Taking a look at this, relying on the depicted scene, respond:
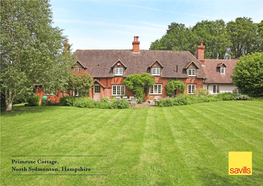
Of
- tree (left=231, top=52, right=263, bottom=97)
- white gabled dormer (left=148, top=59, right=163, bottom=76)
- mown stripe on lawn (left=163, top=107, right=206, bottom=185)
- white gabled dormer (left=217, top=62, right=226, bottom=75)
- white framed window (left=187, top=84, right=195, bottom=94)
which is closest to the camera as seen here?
mown stripe on lawn (left=163, top=107, right=206, bottom=185)

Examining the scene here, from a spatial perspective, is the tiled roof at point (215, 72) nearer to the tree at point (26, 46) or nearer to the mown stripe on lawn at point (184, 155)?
the mown stripe on lawn at point (184, 155)

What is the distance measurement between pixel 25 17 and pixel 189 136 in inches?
613

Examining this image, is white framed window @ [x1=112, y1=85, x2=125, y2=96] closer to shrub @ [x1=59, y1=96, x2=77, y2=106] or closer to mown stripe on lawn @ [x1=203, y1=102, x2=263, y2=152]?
shrub @ [x1=59, y1=96, x2=77, y2=106]

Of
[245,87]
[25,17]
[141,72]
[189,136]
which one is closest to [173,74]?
[141,72]

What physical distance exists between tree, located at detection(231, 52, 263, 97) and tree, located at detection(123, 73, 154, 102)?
11.9 m

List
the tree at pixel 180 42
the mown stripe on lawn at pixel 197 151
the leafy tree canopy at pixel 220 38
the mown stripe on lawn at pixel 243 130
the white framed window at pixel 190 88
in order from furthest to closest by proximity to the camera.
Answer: the leafy tree canopy at pixel 220 38 < the tree at pixel 180 42 < the white framed window at pixel 190 88 < the mown stripe on lawn at pixel 243 130 < the mown stripe on lawn at pixel 197 151

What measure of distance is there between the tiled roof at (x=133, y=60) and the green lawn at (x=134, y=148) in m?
14.7

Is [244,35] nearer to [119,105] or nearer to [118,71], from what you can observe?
[118,71]

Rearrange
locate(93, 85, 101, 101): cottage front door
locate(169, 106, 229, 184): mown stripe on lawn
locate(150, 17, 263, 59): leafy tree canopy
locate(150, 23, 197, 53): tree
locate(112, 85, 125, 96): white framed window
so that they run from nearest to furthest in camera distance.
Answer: locate(169, 106, 229, 184): mown stripe on lawn, locate(93, 85, 101, 101): cottage front door, locate(112, 85, 125, 96): white framed window, locate(150, 23, 197, 53): tree, locate(150, 17, 263, 59): leafy tree canopy

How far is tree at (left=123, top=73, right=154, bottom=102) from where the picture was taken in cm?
2375

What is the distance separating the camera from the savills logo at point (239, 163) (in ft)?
17.6

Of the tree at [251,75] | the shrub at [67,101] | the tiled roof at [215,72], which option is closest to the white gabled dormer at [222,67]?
the tiled roof at [215,72]

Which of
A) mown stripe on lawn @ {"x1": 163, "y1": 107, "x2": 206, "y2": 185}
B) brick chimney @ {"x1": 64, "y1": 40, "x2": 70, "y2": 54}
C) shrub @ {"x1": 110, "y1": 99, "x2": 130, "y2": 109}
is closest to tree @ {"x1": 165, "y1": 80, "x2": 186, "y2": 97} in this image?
shrub @ {"x1": 110, "y1": 99, "x2": 130, "y2": 109}

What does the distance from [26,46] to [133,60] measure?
1662cm
